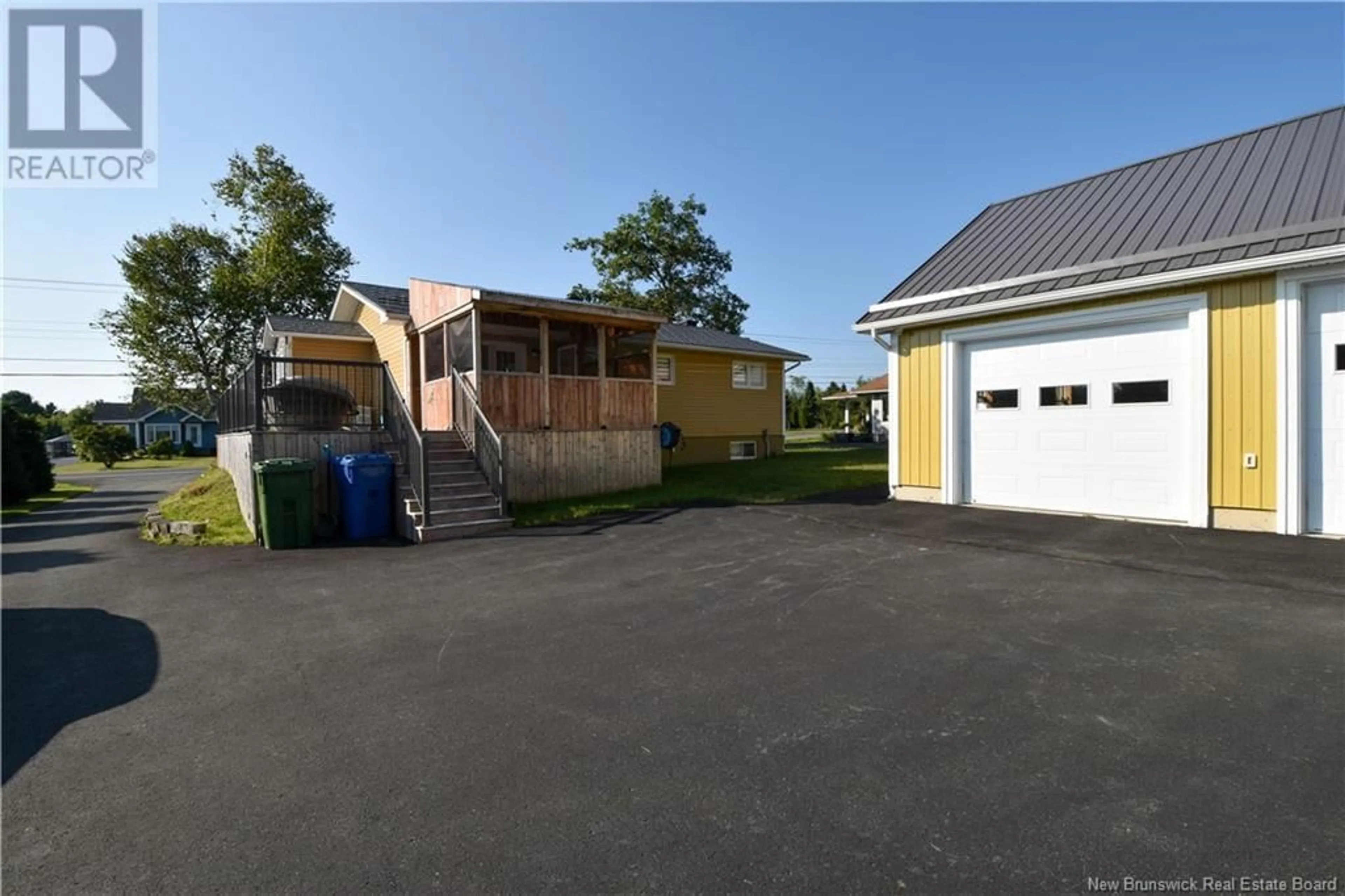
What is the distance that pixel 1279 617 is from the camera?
4.59 metres

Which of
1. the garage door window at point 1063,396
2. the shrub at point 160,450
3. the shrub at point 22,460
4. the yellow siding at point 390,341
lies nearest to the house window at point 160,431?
the shrub at point 160,450

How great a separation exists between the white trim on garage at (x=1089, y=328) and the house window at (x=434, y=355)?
30.0 ft

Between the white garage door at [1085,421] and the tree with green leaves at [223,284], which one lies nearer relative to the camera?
the white garage door at [1085,421]

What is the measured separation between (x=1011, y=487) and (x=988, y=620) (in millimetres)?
5765

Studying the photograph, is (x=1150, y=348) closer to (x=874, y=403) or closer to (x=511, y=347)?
(x=511, y=347)

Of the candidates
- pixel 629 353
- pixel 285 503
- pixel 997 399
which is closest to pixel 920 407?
pixel 997 399

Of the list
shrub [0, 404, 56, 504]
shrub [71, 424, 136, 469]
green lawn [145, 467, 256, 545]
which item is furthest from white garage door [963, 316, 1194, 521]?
shrub [71, 424, 136, 469]

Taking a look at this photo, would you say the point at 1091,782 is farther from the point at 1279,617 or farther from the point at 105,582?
the point at 105,582

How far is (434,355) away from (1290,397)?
13959mm

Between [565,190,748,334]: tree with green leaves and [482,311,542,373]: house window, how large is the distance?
2008 centimetres

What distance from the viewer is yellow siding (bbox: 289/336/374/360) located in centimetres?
1758

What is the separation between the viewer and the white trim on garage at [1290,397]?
279 inches

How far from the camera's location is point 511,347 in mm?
14305

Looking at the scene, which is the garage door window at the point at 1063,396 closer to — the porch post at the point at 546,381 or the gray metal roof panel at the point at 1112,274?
the gray metal roof panel at the point at 1112,274
